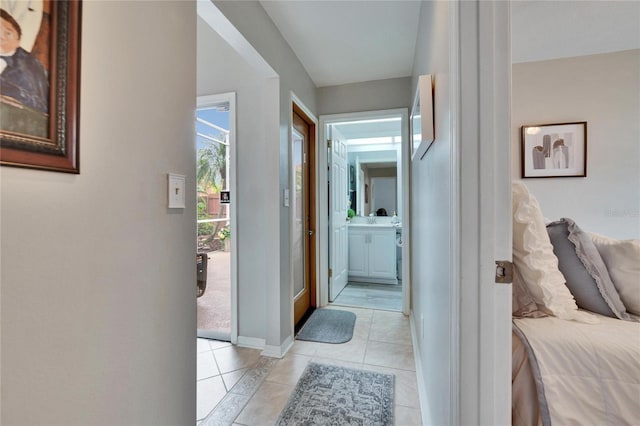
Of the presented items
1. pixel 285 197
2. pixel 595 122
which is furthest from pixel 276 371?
pixel 595 122

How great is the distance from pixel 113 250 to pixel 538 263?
1.46m

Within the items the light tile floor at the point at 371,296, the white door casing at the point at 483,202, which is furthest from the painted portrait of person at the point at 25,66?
the light tile floor at the point at 371,296

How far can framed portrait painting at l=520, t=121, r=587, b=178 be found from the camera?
241 centimetres

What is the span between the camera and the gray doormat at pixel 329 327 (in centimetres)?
241

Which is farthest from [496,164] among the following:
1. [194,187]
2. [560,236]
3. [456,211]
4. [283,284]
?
[283,284]

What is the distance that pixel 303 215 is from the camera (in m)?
2.94

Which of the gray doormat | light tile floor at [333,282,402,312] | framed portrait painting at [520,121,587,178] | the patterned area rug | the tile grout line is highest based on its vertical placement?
framed portrait painting at [520,121,587,178]

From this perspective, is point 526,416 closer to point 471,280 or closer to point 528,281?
point 528,281

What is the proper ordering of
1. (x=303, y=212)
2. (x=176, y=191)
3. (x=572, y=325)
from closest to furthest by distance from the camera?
(x=572, y=325) < (x=176, y=191) < (x=303, y=212)

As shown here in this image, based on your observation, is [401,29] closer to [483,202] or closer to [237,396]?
[483,202]

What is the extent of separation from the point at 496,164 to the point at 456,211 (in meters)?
0.17

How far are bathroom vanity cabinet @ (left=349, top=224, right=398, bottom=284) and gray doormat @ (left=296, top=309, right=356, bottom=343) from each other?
1.23 m

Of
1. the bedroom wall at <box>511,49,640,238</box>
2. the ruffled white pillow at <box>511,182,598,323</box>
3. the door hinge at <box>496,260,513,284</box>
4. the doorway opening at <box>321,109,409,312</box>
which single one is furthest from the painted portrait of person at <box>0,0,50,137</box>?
the bedroom wall at <box>511,49,640,238</box>

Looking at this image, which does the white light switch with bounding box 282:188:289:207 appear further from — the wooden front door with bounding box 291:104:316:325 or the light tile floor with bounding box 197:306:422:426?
the light tile floor with bounding box 197:306:422:426
